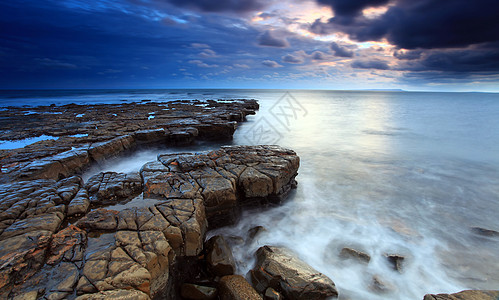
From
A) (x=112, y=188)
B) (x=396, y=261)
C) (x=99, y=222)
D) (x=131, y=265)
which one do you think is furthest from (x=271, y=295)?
(x=112, y=188)

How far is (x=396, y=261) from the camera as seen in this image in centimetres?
401

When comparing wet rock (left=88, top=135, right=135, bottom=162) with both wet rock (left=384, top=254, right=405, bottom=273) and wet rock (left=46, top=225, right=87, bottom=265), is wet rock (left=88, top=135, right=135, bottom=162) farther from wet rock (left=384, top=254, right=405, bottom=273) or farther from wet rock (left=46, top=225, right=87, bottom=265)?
wet rock (left=384, top=254, right=405, bottom=273)

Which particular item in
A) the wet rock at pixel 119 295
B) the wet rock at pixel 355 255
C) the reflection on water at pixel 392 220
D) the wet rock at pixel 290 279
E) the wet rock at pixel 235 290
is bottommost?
the reflection on water at pixel 392 220

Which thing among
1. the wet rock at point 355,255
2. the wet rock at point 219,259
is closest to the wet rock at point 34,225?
the wet rock at point 219,259

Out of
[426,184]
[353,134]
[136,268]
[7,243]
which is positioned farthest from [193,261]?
[353,134]

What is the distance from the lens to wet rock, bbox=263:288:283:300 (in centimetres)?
305

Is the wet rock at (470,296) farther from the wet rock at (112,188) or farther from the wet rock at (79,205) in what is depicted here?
the wet rock at (79,205)

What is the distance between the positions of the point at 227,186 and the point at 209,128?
708cm

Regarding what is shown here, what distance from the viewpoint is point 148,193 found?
439 centimetres

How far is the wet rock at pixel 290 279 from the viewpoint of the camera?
3.09 m

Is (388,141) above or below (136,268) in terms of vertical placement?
below

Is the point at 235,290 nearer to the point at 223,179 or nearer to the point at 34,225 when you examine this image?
the point at 223,179

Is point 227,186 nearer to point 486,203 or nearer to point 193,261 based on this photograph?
point 193,261

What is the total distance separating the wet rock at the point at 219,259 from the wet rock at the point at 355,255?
2089 millimetres
